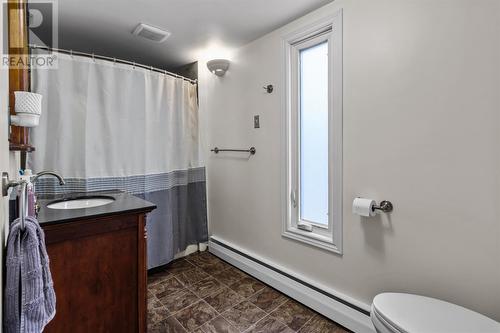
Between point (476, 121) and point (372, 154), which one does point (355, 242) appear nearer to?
point (372, 154)

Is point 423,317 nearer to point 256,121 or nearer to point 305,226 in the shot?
point 305,226

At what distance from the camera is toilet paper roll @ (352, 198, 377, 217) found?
4.79 feet

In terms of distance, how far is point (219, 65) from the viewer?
2.43m

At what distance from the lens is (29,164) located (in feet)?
5.71

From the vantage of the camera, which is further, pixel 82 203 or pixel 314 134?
pixel 314 134

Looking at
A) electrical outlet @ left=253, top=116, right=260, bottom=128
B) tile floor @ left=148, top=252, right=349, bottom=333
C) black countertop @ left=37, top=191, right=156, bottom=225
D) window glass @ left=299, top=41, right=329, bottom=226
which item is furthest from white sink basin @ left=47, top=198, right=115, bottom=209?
window glass @ left=299, top=41, right=329, bottom=226

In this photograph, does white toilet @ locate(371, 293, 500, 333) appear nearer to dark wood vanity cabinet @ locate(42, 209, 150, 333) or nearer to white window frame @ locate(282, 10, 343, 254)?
white window frame @ locate(282, 10, 343, 254)

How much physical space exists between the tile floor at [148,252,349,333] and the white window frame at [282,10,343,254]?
504 millimetres

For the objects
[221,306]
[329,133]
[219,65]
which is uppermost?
[219,65]

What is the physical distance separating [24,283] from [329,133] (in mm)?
1679

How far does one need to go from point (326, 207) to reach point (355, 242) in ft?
1.06

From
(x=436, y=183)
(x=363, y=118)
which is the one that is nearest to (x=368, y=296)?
(x=436, y=183)

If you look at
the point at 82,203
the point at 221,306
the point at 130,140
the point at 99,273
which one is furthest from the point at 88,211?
the point at 221,306

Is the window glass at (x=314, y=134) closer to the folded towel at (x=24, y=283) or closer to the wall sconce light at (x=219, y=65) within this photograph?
the wall sconce light at (x=219, y=65)
